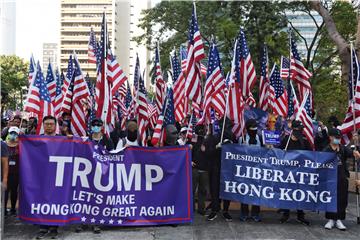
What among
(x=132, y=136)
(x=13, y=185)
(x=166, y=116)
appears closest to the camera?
(x=13, y=185)

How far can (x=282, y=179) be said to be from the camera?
26.2 feet

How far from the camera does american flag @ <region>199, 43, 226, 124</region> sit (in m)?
8.80

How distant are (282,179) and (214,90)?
7.43ft

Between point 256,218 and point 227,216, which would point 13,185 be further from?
point 256,218

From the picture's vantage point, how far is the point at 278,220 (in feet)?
27.5

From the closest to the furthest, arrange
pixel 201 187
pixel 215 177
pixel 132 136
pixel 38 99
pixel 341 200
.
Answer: pixel 341 200 < pixel 132 136 < pixel 215 177 < pixel 201 187 < pixel 38 99

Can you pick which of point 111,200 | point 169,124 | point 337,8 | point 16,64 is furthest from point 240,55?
point 16,64

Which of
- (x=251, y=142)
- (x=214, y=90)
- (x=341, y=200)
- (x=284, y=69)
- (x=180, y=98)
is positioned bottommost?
(x=341, y=200)

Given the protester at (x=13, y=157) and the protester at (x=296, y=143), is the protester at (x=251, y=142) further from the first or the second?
the protester at (x=13, y=157)

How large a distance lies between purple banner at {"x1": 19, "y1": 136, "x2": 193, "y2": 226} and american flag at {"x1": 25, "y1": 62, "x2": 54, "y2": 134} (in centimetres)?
248

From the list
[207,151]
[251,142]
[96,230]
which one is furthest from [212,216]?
[96,230]

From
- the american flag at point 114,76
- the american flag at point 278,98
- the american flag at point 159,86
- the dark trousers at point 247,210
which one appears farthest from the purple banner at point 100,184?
the american flag at point 278,98

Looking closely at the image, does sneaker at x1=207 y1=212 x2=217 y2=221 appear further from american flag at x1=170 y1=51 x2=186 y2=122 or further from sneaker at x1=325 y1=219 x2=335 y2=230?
american flag at x1=170 y1=51 x2=186 y2=122

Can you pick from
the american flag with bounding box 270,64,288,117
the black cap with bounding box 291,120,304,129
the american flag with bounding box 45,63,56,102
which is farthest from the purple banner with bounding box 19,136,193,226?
the american flag with bounding box 270,64,288,117
